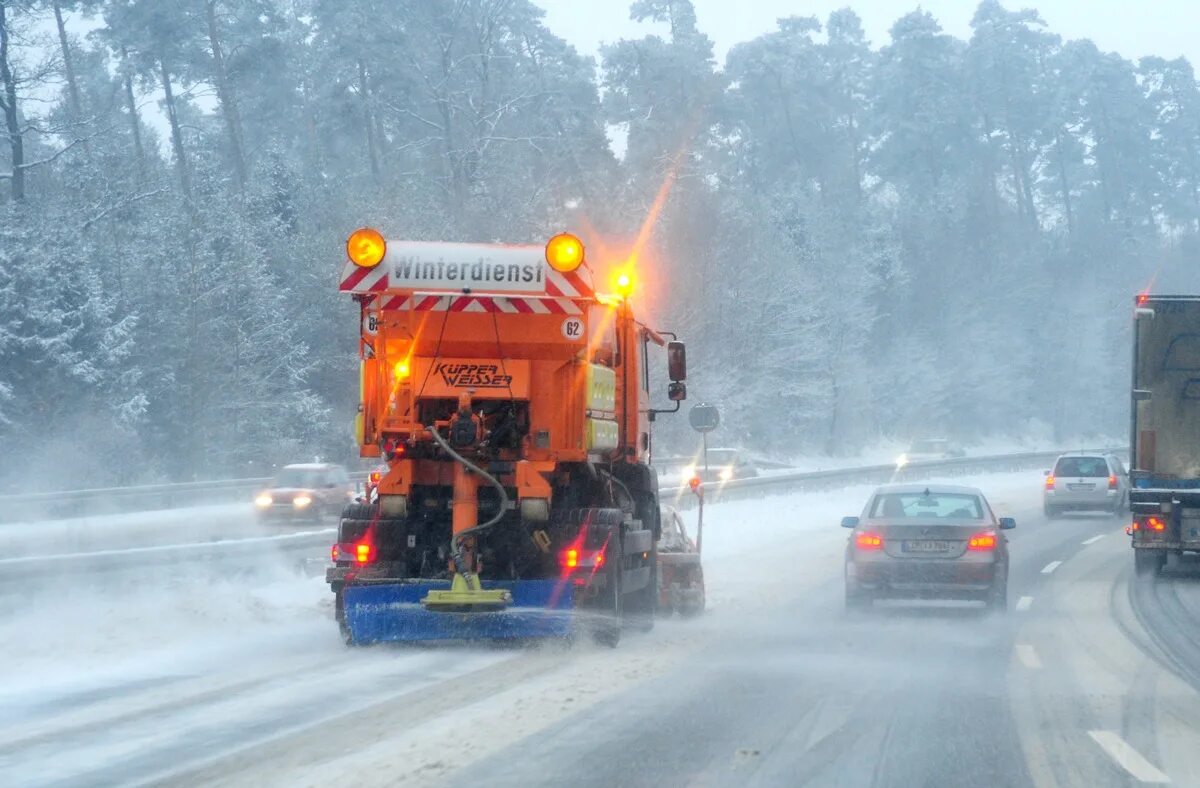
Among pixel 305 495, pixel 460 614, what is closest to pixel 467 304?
pixel 460 614

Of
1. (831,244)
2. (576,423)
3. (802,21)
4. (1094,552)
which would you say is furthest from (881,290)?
(576,423)

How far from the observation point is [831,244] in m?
79.6

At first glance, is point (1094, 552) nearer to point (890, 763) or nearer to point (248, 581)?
point (248, 581)

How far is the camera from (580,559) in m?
12.5

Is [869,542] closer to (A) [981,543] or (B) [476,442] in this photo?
(A) [981,543]

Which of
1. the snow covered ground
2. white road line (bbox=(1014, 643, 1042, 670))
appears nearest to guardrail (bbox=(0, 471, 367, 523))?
the snow covered ground

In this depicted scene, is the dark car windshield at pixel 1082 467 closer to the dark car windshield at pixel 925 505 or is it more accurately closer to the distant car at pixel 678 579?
the dark car windshield at pixel 925 505

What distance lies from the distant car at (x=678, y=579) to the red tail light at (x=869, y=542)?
173 cm

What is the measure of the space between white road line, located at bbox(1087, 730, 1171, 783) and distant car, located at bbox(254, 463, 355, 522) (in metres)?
21.6

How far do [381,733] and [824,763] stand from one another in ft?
8.36

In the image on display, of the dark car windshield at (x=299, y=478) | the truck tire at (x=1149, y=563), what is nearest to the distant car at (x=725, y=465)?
the dark car windshield at (x=299, y=478)

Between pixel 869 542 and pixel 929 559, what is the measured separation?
2.14ft

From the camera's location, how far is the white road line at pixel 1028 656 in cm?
1259

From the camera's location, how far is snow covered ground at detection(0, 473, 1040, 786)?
28.6 feet
